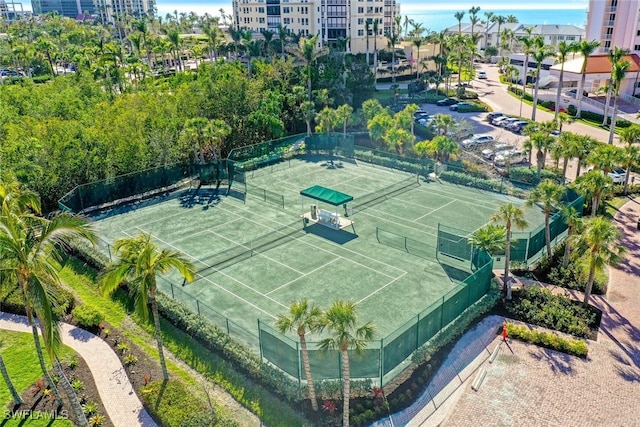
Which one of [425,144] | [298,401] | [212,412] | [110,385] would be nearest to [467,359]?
[298,401]

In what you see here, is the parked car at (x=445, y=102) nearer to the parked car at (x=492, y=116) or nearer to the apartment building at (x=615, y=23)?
the parked car at (x=492, y=116)

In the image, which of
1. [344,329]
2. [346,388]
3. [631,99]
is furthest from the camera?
[631,99]

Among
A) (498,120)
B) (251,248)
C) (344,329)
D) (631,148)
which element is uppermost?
(631,148)

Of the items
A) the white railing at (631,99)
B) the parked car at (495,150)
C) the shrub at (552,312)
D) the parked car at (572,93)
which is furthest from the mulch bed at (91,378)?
the white railing at (631,99)

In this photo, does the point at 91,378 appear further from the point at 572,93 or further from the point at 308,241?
the point at 572,93

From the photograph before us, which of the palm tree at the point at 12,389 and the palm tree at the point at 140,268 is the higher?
the palm tree at the point at 140,268

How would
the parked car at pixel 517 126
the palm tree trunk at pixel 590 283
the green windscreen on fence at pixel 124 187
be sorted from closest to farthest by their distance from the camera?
the palm tree trunk at pixel 590 283 → the green windscreen on fence at pixel 124 187 → the parked car at pixel 517 126

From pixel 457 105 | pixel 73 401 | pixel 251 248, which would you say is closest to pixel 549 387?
pixel 73 401
